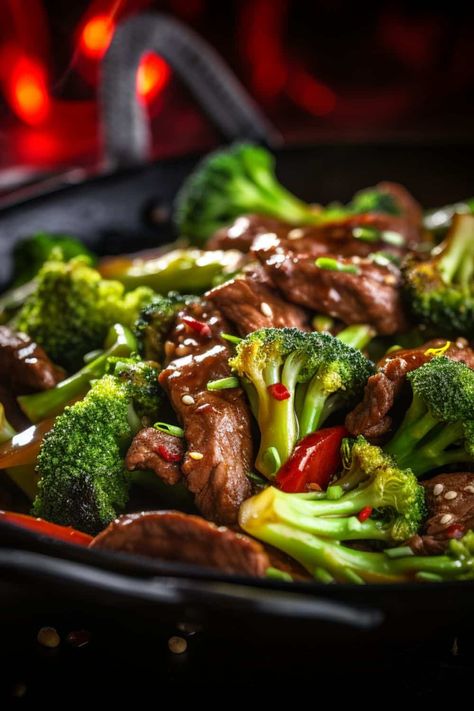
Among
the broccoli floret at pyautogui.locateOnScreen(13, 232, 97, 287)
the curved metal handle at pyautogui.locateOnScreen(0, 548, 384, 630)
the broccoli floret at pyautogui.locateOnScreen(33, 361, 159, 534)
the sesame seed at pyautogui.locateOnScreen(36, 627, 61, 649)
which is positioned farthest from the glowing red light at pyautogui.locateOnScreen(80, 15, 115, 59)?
the curved metal handle at pyautogui.locateOnScreen(0, 548, 384, 630)

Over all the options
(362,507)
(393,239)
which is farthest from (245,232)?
(362,507)

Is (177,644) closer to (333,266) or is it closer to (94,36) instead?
(333,266)

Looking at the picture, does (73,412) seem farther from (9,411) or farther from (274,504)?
(274,504)

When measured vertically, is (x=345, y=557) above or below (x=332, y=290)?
below

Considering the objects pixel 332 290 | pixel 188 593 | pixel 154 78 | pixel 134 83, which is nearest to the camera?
pixel 188 593

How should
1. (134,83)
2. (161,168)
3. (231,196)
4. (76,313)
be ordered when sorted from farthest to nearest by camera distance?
(161,168), (134,83), (231,196), (76,313)

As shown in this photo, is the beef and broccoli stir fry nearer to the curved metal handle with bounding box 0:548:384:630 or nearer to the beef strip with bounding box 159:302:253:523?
the beef strip with bounding box 159:302:253:523

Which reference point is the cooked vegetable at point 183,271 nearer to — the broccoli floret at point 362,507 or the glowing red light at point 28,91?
the broccoli floret at point 362,507
